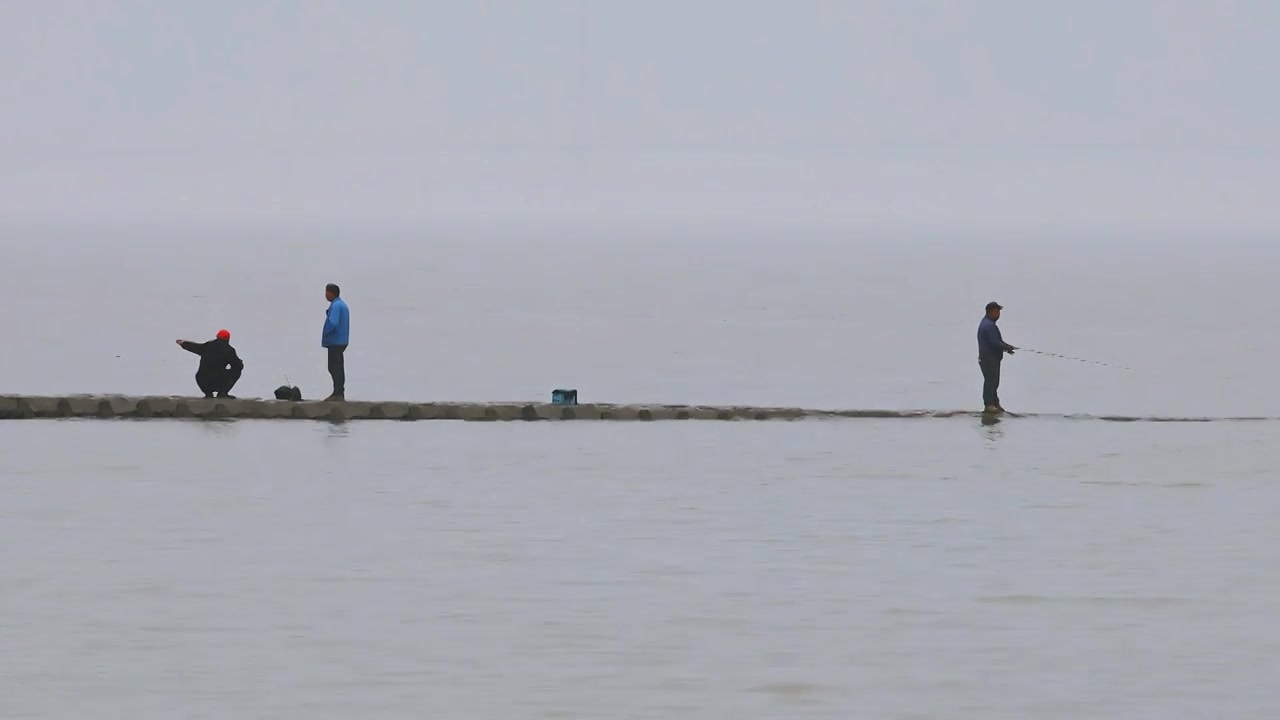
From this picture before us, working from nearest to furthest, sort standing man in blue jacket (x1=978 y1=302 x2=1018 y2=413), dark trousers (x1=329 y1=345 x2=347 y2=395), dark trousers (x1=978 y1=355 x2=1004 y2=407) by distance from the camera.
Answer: dark trousers (x1=329 y1=345 x2=347 y2=395) → standing man in blue jacket (x1=978 y1=302 x2=1018 y2=413) → dark trousers (x1=978 y1=355 x2=1004 y2=407)

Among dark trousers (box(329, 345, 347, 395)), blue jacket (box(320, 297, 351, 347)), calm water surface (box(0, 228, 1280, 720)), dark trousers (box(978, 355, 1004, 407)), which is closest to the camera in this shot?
calm water surface (box(0, 228, 1280, 720))

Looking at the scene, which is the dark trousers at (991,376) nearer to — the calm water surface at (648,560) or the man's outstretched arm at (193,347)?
the calm water surface at (648,560)

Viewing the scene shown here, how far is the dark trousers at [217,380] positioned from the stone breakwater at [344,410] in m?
0.16

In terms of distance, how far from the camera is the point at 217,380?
99.4 feet

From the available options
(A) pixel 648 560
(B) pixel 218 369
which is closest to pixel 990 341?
(A) pixel 648 560

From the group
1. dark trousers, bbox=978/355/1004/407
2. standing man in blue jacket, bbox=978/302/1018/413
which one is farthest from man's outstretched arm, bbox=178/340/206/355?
dark trousers, bbox=978/355/1004/407

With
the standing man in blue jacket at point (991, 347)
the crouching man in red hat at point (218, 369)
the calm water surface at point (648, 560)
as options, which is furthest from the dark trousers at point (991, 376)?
the crouching man in red hat at point (218, 369)

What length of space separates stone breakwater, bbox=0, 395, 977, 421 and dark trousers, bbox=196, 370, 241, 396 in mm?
160

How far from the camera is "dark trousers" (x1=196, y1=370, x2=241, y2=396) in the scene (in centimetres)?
3017

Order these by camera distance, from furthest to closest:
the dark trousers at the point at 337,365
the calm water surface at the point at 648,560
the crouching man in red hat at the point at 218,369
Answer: the crouching man in red hat at the point at 218,369
the dark trousers at the point at 337,365
the calm water surface at the point at 648,560

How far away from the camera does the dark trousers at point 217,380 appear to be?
1188 inches

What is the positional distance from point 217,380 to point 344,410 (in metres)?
1.79

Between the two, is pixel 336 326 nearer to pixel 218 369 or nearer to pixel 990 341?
pixel 218 369

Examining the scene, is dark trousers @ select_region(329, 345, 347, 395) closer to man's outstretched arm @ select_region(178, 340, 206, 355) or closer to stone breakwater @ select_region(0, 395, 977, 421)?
stone breakwater @ select_region(0, 395, 977, 421)
